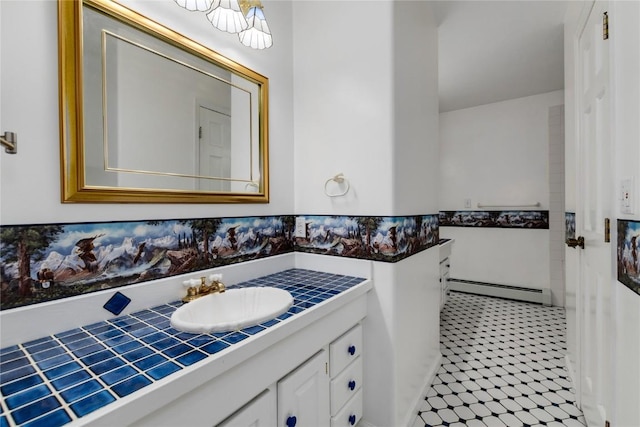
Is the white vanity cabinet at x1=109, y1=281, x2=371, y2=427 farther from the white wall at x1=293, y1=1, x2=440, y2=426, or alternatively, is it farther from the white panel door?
the white panel door

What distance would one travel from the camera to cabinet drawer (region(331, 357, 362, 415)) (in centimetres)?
121

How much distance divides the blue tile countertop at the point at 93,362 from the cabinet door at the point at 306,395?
21 centimetres

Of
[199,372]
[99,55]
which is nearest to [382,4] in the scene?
[99,55]

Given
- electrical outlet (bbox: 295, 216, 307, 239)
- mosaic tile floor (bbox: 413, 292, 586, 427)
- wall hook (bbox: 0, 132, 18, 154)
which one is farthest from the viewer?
electrical outlet (bbox: 295, 216, 307, 239)

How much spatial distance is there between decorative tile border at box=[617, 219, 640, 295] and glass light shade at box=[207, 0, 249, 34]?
151 cm

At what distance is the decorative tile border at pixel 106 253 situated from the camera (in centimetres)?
82

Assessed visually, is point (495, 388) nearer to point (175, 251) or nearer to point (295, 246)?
point (295, 246)

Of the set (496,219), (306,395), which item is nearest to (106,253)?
(306,395)

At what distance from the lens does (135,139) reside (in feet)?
3.57

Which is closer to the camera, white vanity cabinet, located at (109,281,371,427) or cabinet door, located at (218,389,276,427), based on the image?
white vanity cabinet, located at (109,281,371,427)

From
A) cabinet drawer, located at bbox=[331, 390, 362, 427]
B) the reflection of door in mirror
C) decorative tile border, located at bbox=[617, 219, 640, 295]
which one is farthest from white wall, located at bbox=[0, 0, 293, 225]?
decorative tile border, located at bbox=[617, 219, 640, 295]

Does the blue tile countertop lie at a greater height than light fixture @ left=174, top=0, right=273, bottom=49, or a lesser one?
lesser

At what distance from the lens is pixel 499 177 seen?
3592mm

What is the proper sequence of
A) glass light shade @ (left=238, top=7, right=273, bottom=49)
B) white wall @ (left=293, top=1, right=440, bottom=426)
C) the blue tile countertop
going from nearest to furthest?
the blue tile countertop → glass light shade @ (left=238, top=7, right=273, bottom=49) → white wall @ (left=293, top=1, right=440, bottom=426)
